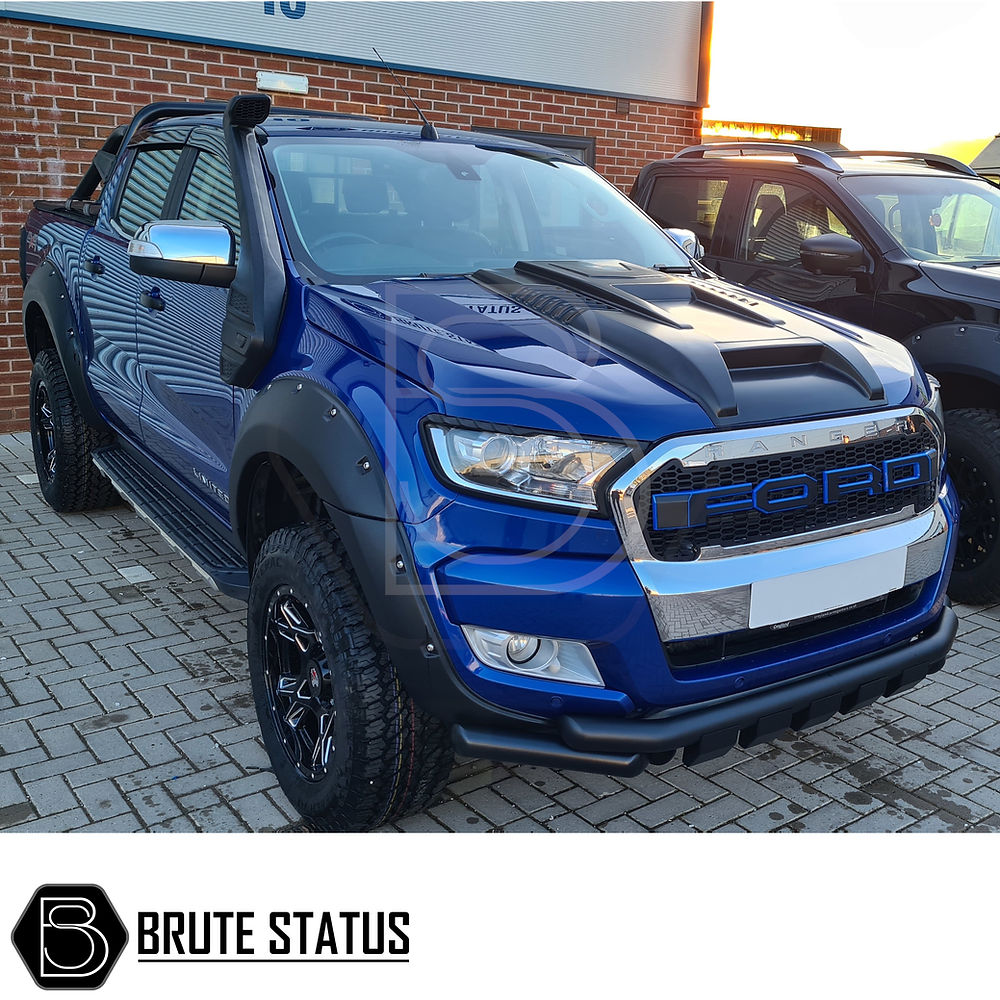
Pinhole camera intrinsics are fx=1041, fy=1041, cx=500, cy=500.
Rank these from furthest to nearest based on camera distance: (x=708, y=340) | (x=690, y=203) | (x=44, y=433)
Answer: (x=690, y=203) → (x=44, y=433) → (x=708, y=340)

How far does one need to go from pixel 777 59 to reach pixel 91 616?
32.0 ft

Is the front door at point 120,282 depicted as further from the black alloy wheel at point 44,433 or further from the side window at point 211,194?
the black alloy wheel at point 44,433

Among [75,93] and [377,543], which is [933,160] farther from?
[75,93]

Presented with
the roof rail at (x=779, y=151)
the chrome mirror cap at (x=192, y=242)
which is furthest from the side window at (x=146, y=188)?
the roof rail at (x=779, y=151)

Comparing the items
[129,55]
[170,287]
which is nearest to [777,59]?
[129,55]

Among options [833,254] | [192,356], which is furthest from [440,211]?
[833,254]

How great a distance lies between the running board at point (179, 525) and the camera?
126 inches

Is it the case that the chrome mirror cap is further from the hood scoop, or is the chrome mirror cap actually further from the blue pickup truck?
the hood scoop

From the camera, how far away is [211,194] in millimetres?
3621

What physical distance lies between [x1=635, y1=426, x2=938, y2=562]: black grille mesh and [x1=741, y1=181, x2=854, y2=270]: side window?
2749 mm

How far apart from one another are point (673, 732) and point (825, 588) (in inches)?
21.3

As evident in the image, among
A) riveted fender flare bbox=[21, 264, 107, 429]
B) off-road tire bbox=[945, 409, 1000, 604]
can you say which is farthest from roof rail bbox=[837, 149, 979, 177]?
riveted fender flare bbox=[21, 264, 107, 429]

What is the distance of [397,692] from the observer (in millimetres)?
2479

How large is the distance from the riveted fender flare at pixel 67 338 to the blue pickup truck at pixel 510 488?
1.61 metres
